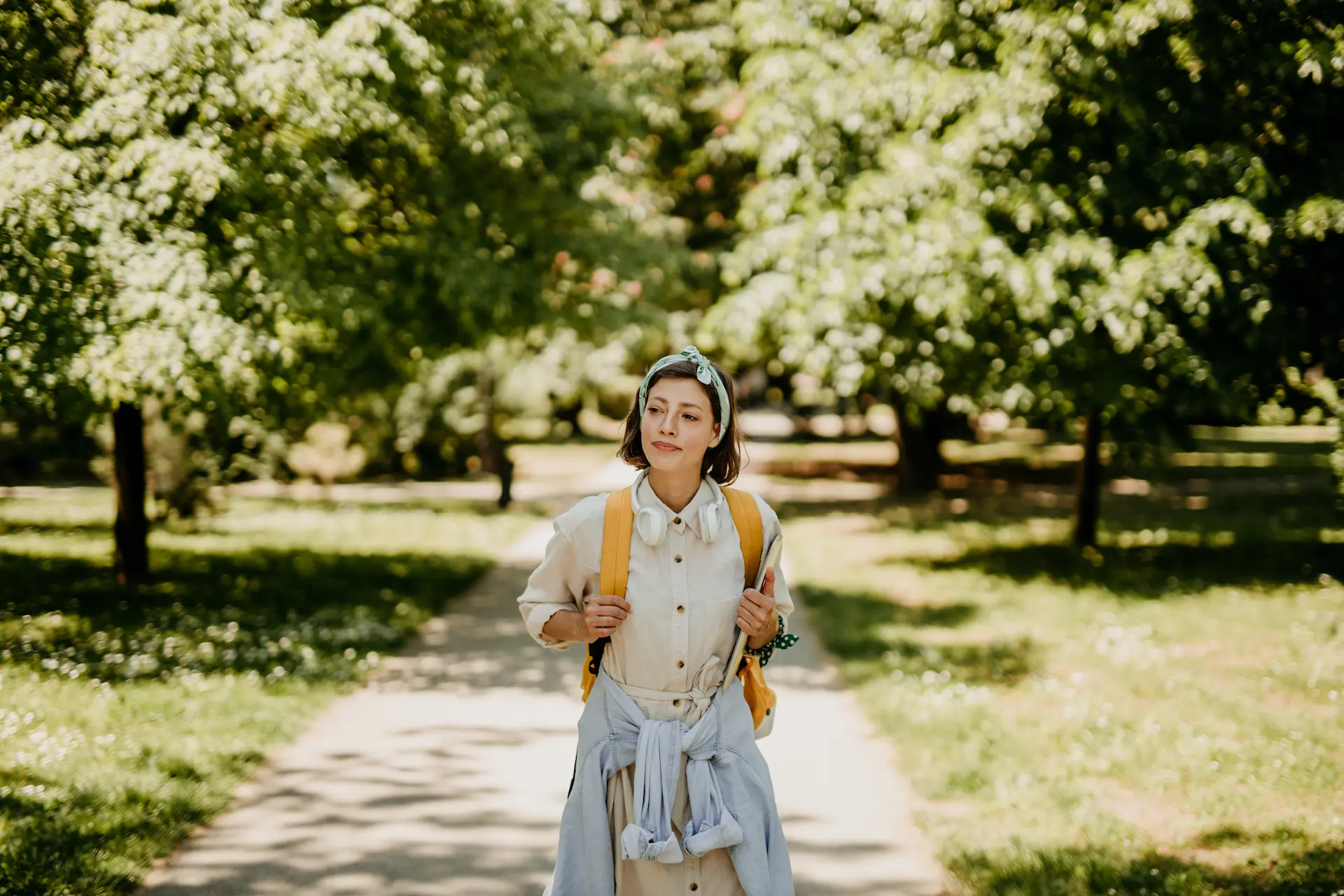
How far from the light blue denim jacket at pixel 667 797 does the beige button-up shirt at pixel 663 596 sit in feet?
0.22

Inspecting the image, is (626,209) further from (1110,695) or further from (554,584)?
(554,584)

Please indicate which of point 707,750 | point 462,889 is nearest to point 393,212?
point 462,889

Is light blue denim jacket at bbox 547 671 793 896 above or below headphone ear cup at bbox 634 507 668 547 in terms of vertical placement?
below

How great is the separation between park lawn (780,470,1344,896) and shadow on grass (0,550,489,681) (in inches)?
151

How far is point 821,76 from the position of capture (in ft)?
34.2

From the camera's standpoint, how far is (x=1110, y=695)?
23.4 ft

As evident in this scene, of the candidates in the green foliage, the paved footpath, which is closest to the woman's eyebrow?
the paved footpath

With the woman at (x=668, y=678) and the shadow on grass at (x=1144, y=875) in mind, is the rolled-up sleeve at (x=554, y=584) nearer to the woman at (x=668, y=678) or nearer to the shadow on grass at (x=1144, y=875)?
the woman at (x=668, y=678)

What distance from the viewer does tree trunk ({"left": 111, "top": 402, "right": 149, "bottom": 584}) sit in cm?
1040

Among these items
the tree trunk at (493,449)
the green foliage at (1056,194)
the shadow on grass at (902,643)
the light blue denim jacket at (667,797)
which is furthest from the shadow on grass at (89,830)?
the tree trunk at (493,449)

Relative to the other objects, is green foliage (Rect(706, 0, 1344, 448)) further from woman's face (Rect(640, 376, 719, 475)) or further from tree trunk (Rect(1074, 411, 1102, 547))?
woman's face (Rect(640, 376, 719, 475))

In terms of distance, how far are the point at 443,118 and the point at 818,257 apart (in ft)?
11.9

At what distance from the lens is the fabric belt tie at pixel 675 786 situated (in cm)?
278

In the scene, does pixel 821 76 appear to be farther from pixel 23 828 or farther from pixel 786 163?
pixel 23 828
